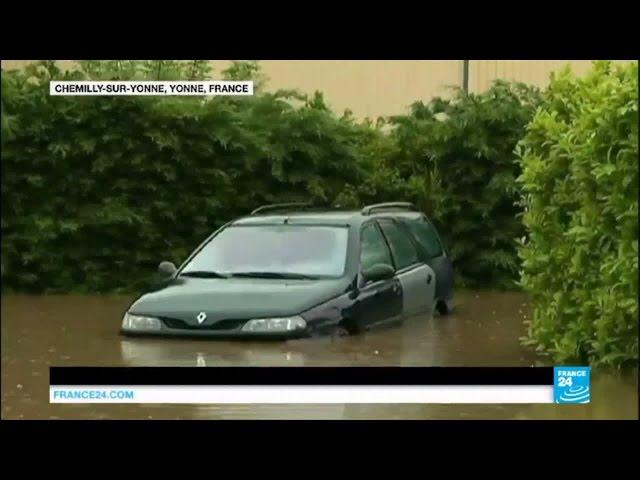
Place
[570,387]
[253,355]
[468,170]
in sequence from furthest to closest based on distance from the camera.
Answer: [468,170] → [253,355] → [570,387]

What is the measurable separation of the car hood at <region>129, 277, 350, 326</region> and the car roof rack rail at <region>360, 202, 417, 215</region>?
0.47m

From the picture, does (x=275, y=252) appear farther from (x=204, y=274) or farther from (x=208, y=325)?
(x=208, y=325)

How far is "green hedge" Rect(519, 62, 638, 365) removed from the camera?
6352 millimetres

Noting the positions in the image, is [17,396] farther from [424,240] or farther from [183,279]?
[424,240]

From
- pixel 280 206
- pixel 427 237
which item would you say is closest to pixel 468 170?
pixel 427 237

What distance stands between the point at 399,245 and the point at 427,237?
Answer: 15 centimetres

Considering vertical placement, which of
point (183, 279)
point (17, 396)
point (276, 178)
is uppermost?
point (276, 178)

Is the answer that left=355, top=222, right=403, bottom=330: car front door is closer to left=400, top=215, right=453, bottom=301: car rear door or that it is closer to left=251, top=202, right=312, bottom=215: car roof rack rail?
left=400, top=215, right=453, bottom=301: car rear door

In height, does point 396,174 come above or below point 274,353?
above

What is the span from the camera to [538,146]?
716 centimetres

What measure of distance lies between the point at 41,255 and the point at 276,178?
1.17 m

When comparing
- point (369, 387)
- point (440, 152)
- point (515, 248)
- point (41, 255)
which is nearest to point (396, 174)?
point (440, 152)

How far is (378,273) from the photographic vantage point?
6727mm

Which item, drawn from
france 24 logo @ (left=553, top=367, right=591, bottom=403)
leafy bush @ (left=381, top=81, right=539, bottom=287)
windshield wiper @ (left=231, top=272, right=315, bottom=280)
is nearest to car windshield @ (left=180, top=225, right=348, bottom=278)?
windshield wiper @ (left=231, top=272, right=315, bottom=280)
